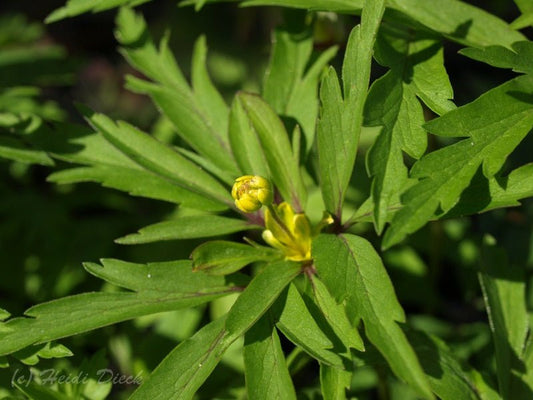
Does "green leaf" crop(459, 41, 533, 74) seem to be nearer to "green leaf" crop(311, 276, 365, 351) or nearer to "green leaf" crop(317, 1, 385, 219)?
"green leaf" crop(317, 1, 385, 219)

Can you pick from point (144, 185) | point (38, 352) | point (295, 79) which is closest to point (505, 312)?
point (295, 79)

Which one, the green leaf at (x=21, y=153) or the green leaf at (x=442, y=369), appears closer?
the green leaf at (x=442, y=369)

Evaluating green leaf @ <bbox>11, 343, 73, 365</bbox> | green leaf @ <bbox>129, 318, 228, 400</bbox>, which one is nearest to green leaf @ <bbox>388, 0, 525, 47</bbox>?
green leaf @ <bbox>129, 318, 228, 400</bbox>

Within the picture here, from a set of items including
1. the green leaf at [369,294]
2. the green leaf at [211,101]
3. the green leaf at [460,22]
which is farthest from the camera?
the green leaf at [211,101]

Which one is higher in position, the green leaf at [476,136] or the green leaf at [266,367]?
the green leaf at [476,136]

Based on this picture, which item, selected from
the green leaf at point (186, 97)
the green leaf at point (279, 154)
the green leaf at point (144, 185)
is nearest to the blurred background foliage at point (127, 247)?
the green leaf at point (144, 185)

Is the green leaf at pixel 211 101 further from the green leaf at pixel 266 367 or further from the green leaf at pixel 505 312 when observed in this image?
the green leaf at pixel 505 312

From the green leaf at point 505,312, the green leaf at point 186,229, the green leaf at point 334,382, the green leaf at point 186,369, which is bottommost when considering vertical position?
the green leaf at point 505,312
